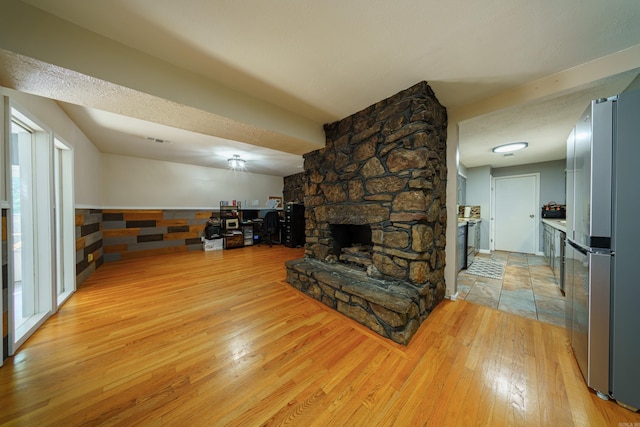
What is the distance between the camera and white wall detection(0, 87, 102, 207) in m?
1.59

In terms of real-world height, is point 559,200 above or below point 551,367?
above

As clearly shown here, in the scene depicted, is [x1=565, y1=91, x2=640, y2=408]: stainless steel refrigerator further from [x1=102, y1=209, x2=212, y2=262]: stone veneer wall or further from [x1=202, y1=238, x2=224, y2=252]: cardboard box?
[x1=102, y1=209, x2=212, y2=262]: stone veneer wall

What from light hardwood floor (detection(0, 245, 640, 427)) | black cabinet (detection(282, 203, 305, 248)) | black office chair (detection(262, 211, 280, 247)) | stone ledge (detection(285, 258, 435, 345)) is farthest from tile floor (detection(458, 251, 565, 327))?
black office chair (detection(262, 211, 280, 247))

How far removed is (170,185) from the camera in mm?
4523

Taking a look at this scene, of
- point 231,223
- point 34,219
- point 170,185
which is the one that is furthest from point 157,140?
point 231,223

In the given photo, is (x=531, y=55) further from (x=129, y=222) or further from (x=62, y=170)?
(x=129, y=222)

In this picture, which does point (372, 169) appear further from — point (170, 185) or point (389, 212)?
point (170, 185)

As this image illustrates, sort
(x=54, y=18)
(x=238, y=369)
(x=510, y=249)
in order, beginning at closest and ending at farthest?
1. (x=54, y=18)
2. (x=238, y=369)
3. (x=510, y=249)

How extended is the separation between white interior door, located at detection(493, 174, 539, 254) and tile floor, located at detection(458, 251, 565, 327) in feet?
3.96

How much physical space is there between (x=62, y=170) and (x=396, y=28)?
3.74 metres

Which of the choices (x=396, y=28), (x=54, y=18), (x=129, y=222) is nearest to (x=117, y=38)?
(x=54, y=18)

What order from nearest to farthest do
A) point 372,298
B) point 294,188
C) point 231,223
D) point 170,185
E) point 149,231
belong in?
point 372,298 → point 149,231 → point 170,185 → point 231,223 → point 294,188

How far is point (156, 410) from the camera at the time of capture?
→ 3.26ft

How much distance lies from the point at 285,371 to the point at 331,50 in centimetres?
219
